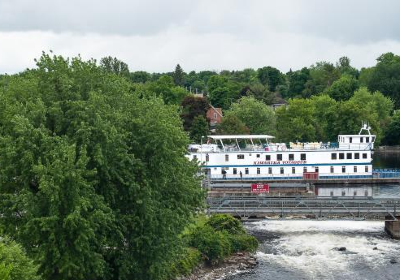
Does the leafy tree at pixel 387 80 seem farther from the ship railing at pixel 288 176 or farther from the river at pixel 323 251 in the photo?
the river at pixel 323 251

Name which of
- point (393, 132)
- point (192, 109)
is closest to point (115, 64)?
point (192, 109)

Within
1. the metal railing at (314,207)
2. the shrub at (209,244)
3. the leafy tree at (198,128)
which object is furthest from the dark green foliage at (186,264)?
the leafy tree at (198,128)

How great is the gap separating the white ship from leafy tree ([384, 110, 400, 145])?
45.3 metres

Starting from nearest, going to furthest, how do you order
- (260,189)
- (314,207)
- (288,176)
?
1. (314,207)
2. (260,189)
3. (288,176)

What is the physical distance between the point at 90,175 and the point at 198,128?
2903 inches

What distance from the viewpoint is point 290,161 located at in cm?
8162

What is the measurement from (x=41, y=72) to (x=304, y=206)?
1220 inches

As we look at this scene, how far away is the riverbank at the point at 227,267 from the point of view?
42.2m

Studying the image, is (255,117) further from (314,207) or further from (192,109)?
(314,207)

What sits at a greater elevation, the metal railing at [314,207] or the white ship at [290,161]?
the white ship at [290,161]

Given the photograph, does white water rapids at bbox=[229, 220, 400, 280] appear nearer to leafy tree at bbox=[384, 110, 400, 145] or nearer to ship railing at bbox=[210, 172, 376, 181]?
ship railing at bbox=[210, 172, 376, 181]

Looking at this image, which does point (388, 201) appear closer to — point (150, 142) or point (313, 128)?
point (150, 142)

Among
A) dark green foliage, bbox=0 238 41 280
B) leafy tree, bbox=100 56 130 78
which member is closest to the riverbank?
dark green foliage, bbox=0 238 41 280

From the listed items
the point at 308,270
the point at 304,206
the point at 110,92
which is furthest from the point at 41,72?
the point at 304,206
